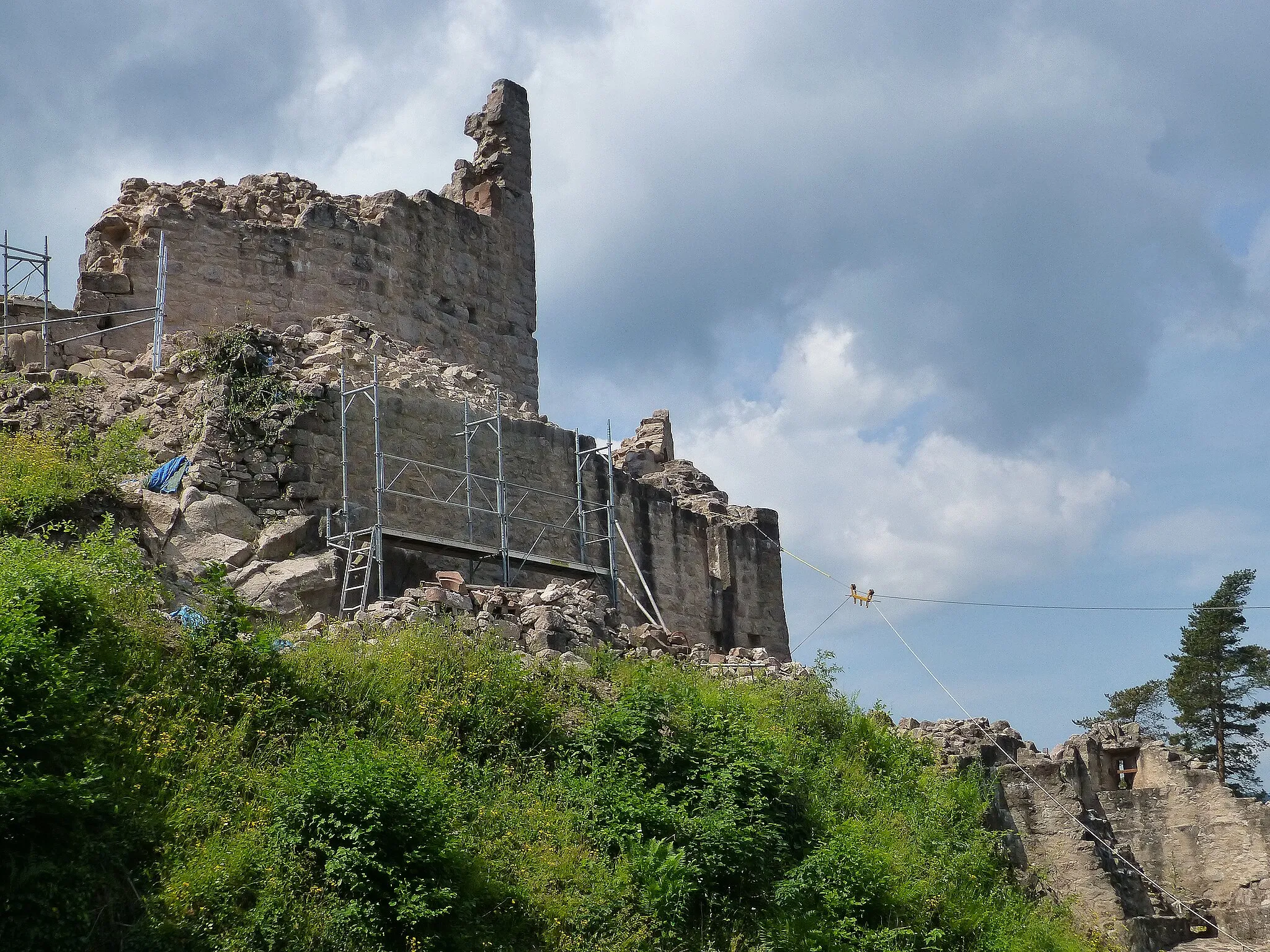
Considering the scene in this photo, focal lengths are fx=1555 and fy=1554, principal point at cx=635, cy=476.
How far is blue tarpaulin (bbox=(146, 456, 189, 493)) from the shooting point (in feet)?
45.2

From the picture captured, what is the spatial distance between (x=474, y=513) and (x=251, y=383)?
2682 millimetres

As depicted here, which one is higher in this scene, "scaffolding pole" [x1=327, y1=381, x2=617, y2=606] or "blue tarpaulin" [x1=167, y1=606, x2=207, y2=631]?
"scaffolding pole" [x1=327, y1=381, x2=617, y2=606]

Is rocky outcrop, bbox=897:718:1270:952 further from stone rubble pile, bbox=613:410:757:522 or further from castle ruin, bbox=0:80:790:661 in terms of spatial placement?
stone rubble pile, bbox=613:410:757:522

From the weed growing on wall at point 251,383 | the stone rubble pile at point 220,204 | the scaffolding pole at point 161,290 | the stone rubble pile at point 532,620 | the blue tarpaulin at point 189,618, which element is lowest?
the blue tarpaulin at point 189,618

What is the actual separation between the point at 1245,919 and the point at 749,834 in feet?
30.3

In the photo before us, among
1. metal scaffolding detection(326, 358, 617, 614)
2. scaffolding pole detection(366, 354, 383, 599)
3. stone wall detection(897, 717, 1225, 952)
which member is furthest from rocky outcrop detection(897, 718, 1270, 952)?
scaffolding pole detection(366, 354, 383, 599)

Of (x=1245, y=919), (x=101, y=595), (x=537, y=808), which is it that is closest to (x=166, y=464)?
(x=101, y=595)

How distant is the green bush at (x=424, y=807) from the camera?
828 centimetres

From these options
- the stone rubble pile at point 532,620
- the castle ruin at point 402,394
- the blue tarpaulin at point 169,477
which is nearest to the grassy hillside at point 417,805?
the stone rubble pile at point 532,620

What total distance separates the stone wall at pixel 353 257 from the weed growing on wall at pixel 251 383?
236cm

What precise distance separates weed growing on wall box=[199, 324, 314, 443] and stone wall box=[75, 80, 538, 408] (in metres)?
2.36

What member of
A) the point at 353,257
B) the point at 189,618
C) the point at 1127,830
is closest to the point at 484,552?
the point at 189,618

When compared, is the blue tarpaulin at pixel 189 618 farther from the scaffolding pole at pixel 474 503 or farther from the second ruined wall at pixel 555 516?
the second ruined wall at pixel 555 516

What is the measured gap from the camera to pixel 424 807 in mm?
9344
